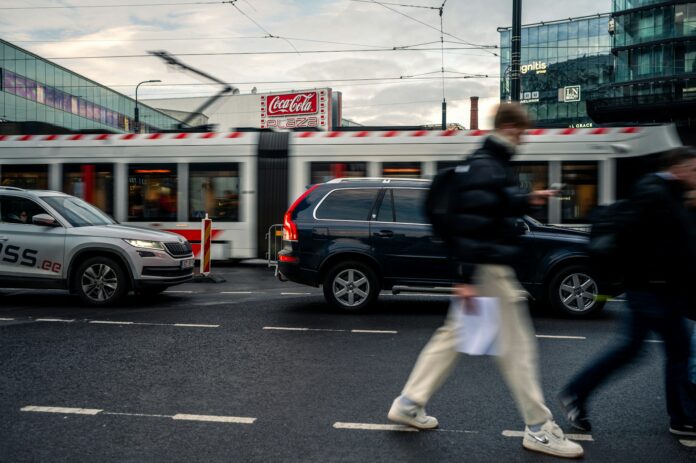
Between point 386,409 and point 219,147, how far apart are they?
11607 mm

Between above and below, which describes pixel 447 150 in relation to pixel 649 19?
below

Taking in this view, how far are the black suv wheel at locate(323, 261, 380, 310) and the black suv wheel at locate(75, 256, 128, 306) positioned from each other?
2.93 meters

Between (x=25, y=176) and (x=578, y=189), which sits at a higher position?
(x=25, y=176)

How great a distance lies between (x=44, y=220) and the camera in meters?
9.36

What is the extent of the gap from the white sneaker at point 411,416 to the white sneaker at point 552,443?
67cm

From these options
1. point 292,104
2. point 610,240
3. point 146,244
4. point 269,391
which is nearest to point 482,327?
point 610,240

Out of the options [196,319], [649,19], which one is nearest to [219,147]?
[196,319]

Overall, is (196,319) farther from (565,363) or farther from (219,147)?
(219,147)

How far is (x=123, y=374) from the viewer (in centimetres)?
570

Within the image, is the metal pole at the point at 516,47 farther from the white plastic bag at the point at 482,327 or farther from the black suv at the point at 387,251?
the white plastic bag at the point at 482,327

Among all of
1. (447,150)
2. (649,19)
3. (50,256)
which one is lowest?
(50,256)

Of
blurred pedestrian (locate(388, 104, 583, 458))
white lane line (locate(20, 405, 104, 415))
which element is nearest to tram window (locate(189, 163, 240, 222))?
white lane line (locate(20, 405, 104, 415))

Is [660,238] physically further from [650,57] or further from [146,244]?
[650,57]

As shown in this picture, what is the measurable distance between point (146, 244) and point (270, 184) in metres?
6.01
